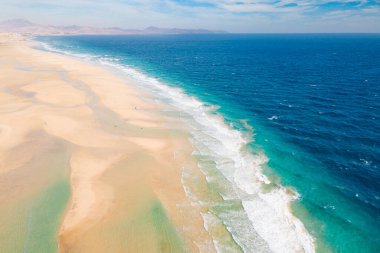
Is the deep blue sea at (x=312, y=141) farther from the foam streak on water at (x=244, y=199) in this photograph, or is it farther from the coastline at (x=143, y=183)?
the coastline at (x=143, y=183)

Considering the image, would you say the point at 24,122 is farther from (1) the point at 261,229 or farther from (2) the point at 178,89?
(1) the point at 261,229

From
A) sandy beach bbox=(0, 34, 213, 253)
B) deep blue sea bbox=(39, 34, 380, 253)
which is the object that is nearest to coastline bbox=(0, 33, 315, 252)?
sandy beach bbox=(0, 34, 213, 253)

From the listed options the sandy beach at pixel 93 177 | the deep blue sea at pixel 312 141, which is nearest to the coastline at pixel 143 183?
the sandy beach at pixel 93 177

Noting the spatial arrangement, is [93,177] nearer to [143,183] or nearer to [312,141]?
[143,183]

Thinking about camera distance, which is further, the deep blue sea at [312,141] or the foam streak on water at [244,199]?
the deep blue sea at [312,141]

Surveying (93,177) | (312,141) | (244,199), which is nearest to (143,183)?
(93,177)

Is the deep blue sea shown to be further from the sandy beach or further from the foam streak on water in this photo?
the sandy beach
